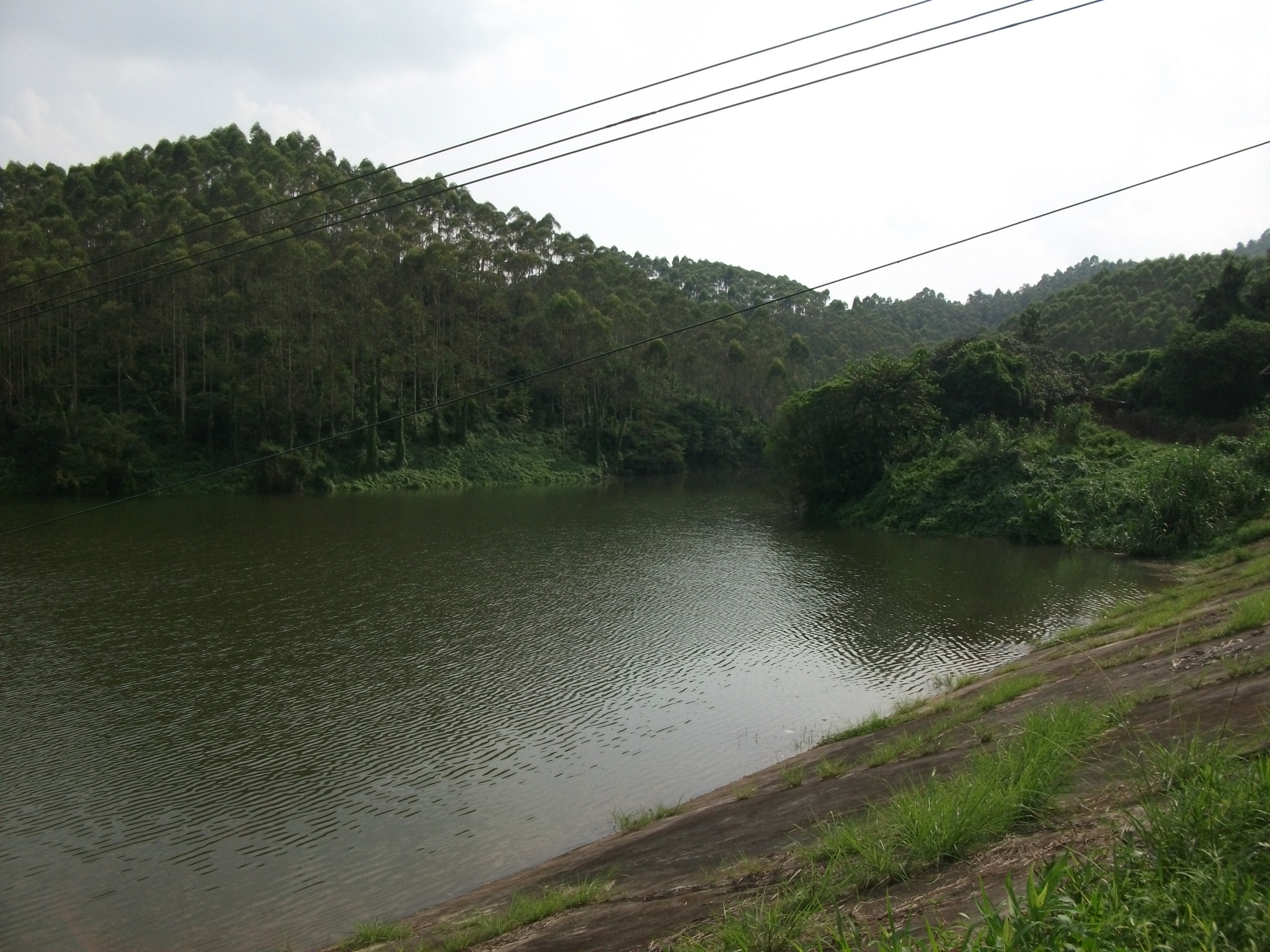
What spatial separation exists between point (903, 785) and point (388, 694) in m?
8.00

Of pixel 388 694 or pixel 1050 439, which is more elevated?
pixel 1050 439

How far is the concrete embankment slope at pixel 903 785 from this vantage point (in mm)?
4628

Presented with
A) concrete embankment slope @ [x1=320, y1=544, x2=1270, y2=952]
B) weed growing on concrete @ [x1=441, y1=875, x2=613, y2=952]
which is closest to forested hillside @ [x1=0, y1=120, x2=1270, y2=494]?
concrete embankment slope @ [x1=320, y1=544, x2=1270, y2=952]

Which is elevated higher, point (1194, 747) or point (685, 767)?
point (1194, 747)

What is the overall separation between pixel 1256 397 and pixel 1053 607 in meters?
22.4

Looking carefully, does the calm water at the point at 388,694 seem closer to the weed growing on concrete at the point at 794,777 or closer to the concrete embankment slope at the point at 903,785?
the concrete embankment slope at the point at 903,785

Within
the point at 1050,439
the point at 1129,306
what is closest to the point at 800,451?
the point at 1050,439

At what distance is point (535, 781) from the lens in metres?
9.91

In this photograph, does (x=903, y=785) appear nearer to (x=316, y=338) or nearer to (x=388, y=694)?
(x=388, y=694)

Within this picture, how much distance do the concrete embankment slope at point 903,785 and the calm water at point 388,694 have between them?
1.31 metres

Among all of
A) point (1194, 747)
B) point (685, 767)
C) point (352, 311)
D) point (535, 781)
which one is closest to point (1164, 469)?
point (685, 767)

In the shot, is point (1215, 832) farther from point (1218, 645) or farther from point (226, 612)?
point (226, 612)

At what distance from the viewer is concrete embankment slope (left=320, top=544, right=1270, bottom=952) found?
4.63 m

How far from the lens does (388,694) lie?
1274cm
